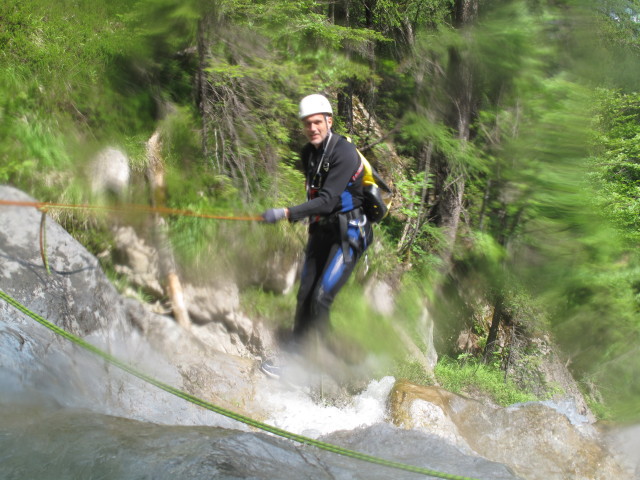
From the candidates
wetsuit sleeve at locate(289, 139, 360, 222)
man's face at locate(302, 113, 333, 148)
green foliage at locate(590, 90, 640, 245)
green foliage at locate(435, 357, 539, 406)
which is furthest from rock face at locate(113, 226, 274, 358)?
green foliage at locate(590, 90, 640, 245)

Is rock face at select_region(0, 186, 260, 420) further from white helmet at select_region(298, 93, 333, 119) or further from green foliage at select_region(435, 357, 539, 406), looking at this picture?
green foliage at select_region(435, 357, 539, 406)

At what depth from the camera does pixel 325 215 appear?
13.3ft

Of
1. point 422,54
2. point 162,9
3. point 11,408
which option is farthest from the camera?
point 422,54

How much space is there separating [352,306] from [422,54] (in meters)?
3.89

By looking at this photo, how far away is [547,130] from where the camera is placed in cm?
658

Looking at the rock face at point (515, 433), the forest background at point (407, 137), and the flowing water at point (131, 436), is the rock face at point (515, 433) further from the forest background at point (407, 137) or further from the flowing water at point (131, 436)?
the forest background at point (407, 137)

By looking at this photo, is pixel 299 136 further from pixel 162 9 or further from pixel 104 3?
pixel 104 3

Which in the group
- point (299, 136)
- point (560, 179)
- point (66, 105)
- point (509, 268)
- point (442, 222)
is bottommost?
point (509, 268)

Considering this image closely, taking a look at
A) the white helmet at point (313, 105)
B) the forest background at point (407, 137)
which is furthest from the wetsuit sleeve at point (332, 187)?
the forest background at point (407, 137)

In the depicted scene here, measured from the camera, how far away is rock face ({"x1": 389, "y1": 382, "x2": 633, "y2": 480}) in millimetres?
4555

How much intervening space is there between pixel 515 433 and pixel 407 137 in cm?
423

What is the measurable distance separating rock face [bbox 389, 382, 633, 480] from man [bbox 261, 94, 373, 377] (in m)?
1.33

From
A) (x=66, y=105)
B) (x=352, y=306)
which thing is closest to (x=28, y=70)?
(x=66, y=105)

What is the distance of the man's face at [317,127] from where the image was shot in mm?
3695
